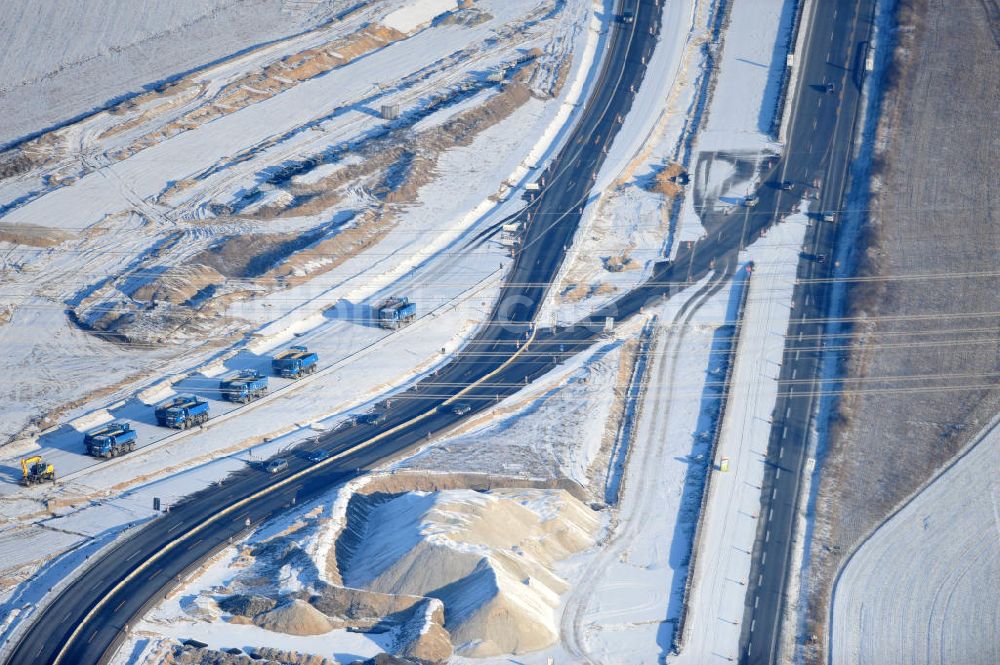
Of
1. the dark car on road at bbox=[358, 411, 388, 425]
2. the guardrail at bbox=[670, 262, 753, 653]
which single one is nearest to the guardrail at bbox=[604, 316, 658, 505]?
the guardrail at bbox=[670, 262, 753, 653]

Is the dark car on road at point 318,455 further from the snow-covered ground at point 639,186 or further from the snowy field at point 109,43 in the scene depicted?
the snowy field at point 109,43

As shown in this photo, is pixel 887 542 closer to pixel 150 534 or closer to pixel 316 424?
pixel 316 424

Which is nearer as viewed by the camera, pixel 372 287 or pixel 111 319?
pixel 111 319

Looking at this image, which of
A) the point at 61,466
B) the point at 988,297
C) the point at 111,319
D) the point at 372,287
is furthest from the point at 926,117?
the point at 61,466

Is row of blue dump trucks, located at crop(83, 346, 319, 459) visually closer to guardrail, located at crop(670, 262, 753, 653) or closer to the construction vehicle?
the construction vehicle

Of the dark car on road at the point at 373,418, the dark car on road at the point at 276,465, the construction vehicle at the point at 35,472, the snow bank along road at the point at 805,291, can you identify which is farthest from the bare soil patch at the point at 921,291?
the construction vehicle at the point at 35,472

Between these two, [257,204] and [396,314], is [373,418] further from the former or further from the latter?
[257,204]

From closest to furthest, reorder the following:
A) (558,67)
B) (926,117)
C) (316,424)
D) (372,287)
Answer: (316,424)
(372,287)
(926,117)
(558,67)
